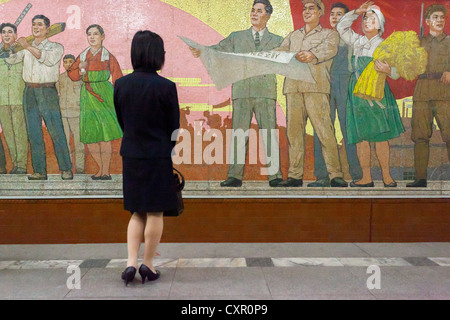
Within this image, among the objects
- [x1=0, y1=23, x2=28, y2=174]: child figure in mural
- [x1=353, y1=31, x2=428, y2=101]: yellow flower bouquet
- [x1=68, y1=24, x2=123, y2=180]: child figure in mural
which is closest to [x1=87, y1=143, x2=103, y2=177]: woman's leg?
[x1=68, y1=24, x2=123, y2=180]: child figure in mural

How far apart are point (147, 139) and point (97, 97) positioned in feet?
6.00

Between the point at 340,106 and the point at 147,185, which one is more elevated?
the point at 340,106

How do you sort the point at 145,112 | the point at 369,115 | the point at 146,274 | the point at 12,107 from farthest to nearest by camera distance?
the point at 369,115, the point at 12,107, the point at 146,274, the point at 145,112

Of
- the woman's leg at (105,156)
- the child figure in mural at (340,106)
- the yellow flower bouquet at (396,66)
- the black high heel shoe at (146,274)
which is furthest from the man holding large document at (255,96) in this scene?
the black high heel shoe at (146,274)

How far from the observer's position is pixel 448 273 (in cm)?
375

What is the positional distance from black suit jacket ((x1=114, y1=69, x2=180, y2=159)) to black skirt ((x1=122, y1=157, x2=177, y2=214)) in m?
0.07

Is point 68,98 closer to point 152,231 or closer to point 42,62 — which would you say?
point 42,62

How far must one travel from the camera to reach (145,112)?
3281mm

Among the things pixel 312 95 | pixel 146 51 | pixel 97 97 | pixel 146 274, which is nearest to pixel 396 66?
pixel 312 95

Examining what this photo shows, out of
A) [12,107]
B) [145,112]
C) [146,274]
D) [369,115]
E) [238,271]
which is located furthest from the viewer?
[369,115]

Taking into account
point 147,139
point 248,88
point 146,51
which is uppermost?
point 146,51

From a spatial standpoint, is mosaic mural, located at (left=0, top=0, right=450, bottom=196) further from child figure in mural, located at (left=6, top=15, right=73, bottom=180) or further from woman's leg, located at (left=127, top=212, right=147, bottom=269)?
woman's leg, located at (left=127, top=212, right=147, bottom=269)

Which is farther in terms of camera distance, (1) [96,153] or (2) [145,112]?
(1) [96,153]

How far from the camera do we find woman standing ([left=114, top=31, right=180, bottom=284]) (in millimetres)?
3297
